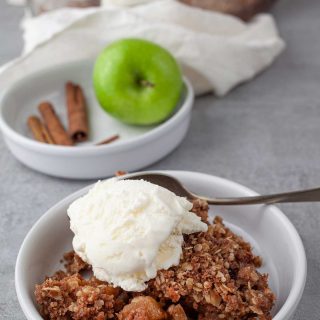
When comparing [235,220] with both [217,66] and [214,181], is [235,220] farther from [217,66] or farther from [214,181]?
[217,66]

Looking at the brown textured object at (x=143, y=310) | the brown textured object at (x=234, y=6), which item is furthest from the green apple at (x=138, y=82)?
the brown textured object at (x=143, y=310)

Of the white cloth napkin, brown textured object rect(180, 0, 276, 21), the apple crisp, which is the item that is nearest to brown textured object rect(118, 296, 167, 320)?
the apple crisp

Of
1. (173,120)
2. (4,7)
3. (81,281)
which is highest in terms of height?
(81,281)

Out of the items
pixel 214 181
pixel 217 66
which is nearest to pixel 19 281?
pixel 214 181

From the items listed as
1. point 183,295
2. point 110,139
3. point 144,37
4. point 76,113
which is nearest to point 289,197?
point 183,295

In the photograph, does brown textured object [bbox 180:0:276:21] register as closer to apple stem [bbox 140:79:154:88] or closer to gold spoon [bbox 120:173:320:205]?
apple stem [bbox 140:79:154:88]

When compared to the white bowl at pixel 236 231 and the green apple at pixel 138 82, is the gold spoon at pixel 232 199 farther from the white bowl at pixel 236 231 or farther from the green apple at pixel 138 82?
the green apple at pixel 138 82
